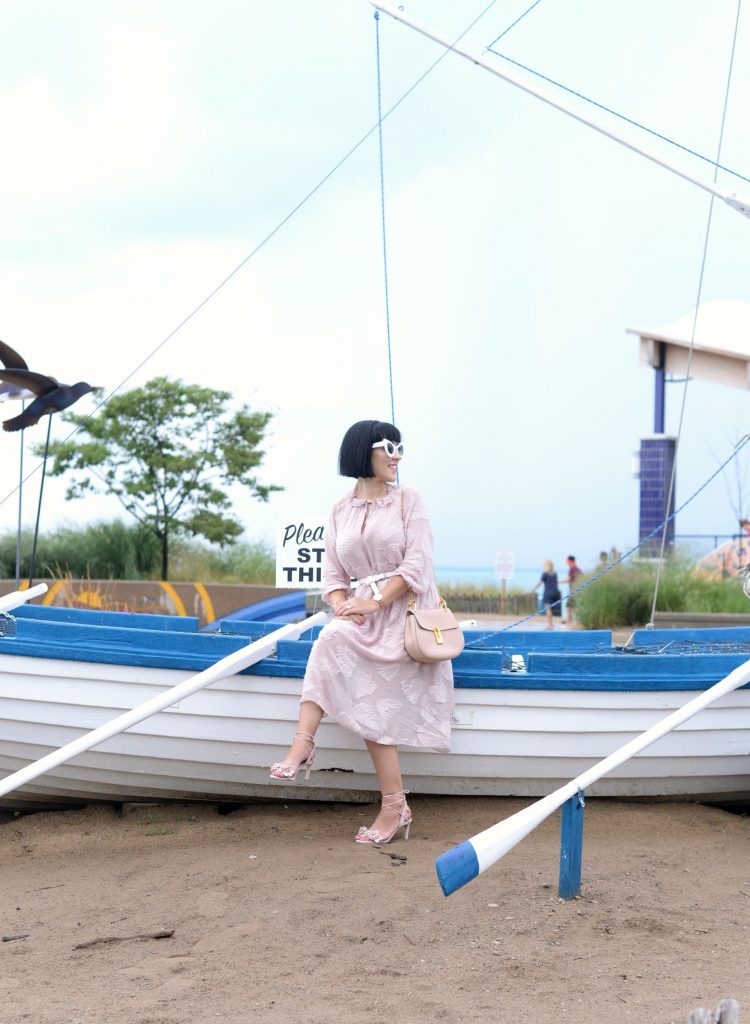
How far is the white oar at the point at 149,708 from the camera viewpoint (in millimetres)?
4648

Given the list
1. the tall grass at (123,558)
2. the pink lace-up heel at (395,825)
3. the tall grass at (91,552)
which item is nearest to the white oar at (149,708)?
the pink lace-up heel at (395,825)

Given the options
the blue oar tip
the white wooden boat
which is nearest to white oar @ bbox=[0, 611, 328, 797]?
the white wooden boat

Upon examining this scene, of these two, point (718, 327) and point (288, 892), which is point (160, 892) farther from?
point (718, 327)

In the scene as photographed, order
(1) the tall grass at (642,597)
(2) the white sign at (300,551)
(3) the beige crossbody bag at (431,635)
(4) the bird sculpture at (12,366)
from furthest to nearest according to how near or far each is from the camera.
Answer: (1) the tall grass at (642,597) < (4) the bird sculpture at (12,366) < (2) the white sign at (300,551) < (3) the beige crossbody bag at (431,635)

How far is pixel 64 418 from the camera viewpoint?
Answer: 23312 millimetres

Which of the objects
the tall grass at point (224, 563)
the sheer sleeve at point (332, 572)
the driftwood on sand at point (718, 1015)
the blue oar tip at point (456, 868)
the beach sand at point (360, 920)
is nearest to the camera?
the driftwood on sand at point (718, 1015)

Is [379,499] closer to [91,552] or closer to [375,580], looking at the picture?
[375,580]

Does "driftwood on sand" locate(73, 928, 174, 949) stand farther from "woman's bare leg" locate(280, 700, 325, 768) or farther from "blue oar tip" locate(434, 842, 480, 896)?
"blue oar tip" locate(434, 842, 480, 896)

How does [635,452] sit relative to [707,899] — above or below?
above

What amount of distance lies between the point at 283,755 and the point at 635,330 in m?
20.2

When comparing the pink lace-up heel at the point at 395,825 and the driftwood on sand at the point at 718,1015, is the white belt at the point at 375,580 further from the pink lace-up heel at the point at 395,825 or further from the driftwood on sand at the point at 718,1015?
the driftwood on sand at the point at 718,1015

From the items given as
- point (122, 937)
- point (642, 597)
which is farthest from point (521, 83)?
point (642, 597)

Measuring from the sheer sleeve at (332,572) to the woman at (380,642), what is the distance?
0.02 m

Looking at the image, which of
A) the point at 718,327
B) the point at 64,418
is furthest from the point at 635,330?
the point at 64,418
